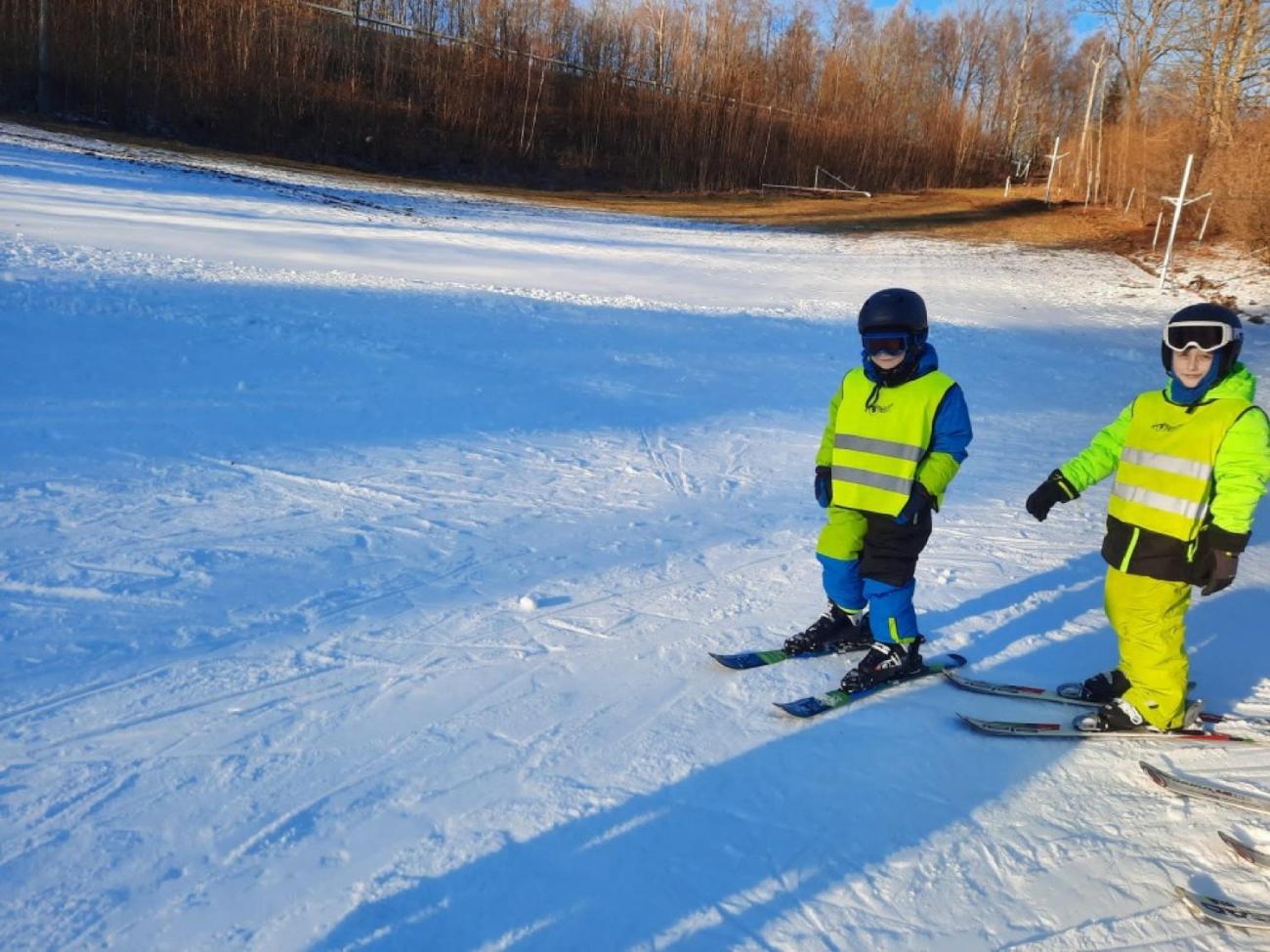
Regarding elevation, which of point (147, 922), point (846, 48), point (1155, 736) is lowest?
point (147, 922)

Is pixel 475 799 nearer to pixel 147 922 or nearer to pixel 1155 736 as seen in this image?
pixel 147 922

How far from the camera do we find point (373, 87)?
1248 inches

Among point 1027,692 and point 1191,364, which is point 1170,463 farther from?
point 1027,692

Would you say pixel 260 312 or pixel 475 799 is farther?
pixel 260 312

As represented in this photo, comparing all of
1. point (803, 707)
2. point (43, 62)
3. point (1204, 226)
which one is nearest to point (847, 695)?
point (803, 707)

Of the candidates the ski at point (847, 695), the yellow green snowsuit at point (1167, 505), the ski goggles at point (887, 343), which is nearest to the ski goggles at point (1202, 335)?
the yellow green snowsuit at point (1167, 505)

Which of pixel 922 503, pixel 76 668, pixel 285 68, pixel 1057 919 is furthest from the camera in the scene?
pixel 285 68

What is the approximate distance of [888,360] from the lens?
352 centimetres

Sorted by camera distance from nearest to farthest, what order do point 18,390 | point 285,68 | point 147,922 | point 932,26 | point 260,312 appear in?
point 147,922 → point 18,390 → point 260,312 → point 285,68 → point 932,26

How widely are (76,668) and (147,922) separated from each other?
4.49 ft

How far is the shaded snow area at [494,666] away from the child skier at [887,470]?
32 cm

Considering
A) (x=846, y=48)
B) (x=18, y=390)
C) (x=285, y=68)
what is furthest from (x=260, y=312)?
(x=846, y=48)

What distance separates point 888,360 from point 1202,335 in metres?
1.09

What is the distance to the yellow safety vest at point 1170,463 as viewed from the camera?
3.28 m
